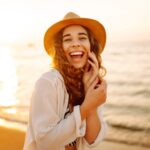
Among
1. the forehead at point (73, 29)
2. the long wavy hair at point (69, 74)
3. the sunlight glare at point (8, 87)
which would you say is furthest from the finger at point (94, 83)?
the sunlight glare at point (8, 87)

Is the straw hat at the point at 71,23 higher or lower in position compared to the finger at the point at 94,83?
higher

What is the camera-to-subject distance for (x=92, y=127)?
264 cm

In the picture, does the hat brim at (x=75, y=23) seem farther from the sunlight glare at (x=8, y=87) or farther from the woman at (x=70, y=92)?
the sunlight glare at (x=8, y=87)

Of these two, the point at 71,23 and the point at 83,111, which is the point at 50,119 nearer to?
the point at 83,111

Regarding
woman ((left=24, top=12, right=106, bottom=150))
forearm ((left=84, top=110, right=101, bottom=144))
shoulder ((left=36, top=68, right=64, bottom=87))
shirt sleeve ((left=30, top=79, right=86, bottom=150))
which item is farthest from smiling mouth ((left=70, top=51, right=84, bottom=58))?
forearm ((left=84, top=110, right=101, bottom=144))

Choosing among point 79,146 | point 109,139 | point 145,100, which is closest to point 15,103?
point 145,100

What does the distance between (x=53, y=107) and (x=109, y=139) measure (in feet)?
15.3

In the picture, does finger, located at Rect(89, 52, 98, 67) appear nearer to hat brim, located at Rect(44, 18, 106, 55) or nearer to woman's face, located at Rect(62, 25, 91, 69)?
woman's face, located at Rect(62, 25, 91, 69)

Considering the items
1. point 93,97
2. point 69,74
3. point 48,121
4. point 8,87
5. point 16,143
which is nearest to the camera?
point 48,121

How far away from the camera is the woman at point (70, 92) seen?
2389 mm

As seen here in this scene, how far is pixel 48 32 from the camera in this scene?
2.65m

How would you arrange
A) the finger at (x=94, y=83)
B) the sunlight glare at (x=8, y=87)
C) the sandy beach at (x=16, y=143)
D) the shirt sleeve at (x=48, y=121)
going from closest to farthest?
1. the shirt sleeve at (x=48, y=121)
2. the finger at (x=94, y=83)
3. the sandy beach at (x=16, y=143)
4. the sunlight glare at (x=8, y=87)

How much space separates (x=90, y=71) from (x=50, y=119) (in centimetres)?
50

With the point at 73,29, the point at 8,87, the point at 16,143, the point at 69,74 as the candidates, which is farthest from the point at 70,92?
the point at 8,87
